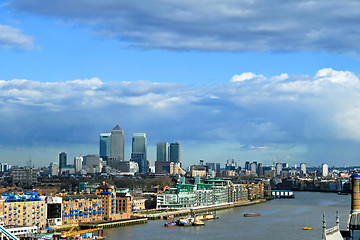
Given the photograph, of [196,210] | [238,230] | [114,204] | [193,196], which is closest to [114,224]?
[114,204]

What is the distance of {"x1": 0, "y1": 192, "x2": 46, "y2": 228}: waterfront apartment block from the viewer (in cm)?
3719

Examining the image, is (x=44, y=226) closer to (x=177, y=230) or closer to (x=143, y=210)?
(x=177, y=230)

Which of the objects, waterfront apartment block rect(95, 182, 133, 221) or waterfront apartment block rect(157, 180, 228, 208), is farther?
waterfront apartment block rect(157, 180, 228, 208)

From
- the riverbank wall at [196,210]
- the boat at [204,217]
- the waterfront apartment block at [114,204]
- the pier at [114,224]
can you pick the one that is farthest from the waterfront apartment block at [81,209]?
the boat at [204,217]

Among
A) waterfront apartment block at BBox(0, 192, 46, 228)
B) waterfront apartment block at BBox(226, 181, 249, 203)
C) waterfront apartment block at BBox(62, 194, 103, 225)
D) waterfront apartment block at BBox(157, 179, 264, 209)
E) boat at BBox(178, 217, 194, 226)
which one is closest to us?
waterfront apartment block at BBox(0, 192, 46, 228)

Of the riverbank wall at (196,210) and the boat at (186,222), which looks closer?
the boat at (186,222)

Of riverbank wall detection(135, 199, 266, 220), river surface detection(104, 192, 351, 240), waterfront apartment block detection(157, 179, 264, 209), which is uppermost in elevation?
waterfront apartment block detection(157, 179, 264, 209)

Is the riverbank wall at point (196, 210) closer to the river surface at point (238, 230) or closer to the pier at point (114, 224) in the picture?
the river surface at point (238, 230)

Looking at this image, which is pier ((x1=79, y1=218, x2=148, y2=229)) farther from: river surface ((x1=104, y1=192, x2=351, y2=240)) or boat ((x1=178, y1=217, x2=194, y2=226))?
boat ((x1=178, y1=217, x2=194, y2=226))

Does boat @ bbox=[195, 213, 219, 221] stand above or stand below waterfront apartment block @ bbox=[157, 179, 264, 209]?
below

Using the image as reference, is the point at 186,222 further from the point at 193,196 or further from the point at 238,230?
the point at 193,196

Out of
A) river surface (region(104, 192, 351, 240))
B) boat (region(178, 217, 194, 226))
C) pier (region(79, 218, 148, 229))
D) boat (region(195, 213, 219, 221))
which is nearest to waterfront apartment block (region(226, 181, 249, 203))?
boat (region(195, 213, 219, 221))

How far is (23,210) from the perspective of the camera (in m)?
37.9

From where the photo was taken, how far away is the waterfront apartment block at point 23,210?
37.2 m
